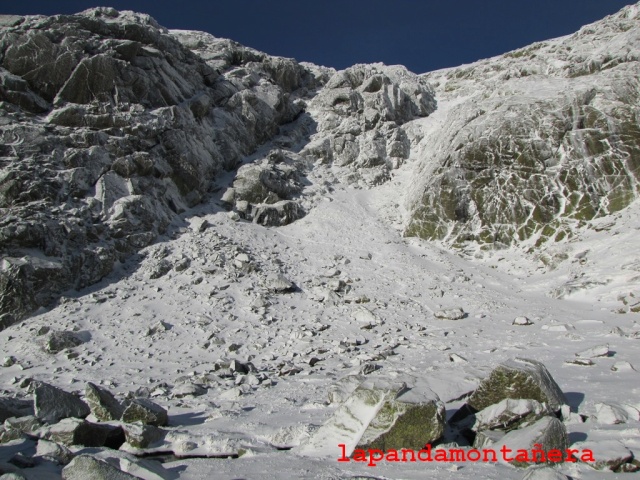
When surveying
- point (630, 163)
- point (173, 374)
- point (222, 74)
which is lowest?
point (173, 374)

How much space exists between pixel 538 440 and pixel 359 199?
30.8 m

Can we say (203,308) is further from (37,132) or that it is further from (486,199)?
(486,199)

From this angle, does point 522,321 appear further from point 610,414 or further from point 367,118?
point 367,118

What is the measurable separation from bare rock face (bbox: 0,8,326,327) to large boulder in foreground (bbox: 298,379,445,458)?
1835 centimetres

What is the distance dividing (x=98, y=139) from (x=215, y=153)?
9.63 m

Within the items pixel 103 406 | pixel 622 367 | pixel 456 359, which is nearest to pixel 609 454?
pixel 622 367

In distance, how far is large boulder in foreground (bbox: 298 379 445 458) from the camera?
24.8 ft

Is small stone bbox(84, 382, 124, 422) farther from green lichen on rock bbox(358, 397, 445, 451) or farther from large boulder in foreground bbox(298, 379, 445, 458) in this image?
green lichen on rock bbox(358, 397, 445, 451)

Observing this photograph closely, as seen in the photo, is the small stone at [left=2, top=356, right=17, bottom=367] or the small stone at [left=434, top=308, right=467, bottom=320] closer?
the small stone at [left=2, top=356, right=17, bottom=367]

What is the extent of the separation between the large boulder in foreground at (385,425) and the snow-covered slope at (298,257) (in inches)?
16.3

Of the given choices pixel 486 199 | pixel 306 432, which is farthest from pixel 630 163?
pixel 306 432

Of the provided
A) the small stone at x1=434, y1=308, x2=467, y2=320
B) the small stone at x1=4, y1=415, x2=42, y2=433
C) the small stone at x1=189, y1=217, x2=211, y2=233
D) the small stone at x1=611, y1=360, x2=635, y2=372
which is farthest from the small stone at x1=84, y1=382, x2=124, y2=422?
the small stone at x1=189, y1=217, x2=211, y2=233

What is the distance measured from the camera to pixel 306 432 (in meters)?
8.84

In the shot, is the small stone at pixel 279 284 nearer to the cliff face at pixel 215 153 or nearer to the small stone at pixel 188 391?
the cliff face at pixel 215 153
